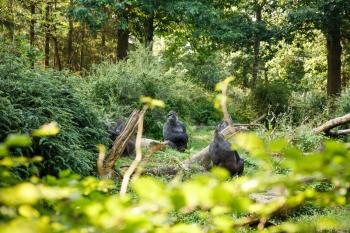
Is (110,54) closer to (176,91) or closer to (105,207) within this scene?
(176,91)

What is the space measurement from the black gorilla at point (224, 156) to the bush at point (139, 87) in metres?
4.51

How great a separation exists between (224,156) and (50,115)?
3.87 metres

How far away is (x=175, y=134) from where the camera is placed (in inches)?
508

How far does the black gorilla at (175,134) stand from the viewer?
12859mm

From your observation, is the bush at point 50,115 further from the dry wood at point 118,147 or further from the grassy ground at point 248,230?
the grassy ground at point 248,230

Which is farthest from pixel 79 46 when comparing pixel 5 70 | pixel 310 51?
pixel 5 70

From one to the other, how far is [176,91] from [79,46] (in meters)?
14.5

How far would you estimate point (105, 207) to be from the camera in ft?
3.75

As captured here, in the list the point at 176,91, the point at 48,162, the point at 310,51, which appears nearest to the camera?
the point at 48,162

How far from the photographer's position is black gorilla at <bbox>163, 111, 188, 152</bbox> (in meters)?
Answer: 12.9

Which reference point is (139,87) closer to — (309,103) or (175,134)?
(175,134)

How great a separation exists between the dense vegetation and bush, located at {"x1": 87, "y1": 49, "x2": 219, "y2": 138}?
58 millimetres

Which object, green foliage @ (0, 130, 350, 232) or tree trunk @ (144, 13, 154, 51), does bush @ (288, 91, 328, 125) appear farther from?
green foliage @ (0, 130, 350, 232)

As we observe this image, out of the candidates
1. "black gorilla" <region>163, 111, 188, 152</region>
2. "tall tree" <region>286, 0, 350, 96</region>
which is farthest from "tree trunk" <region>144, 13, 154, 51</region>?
"black gorilla" <region>163, 111, 188, 152</region>
